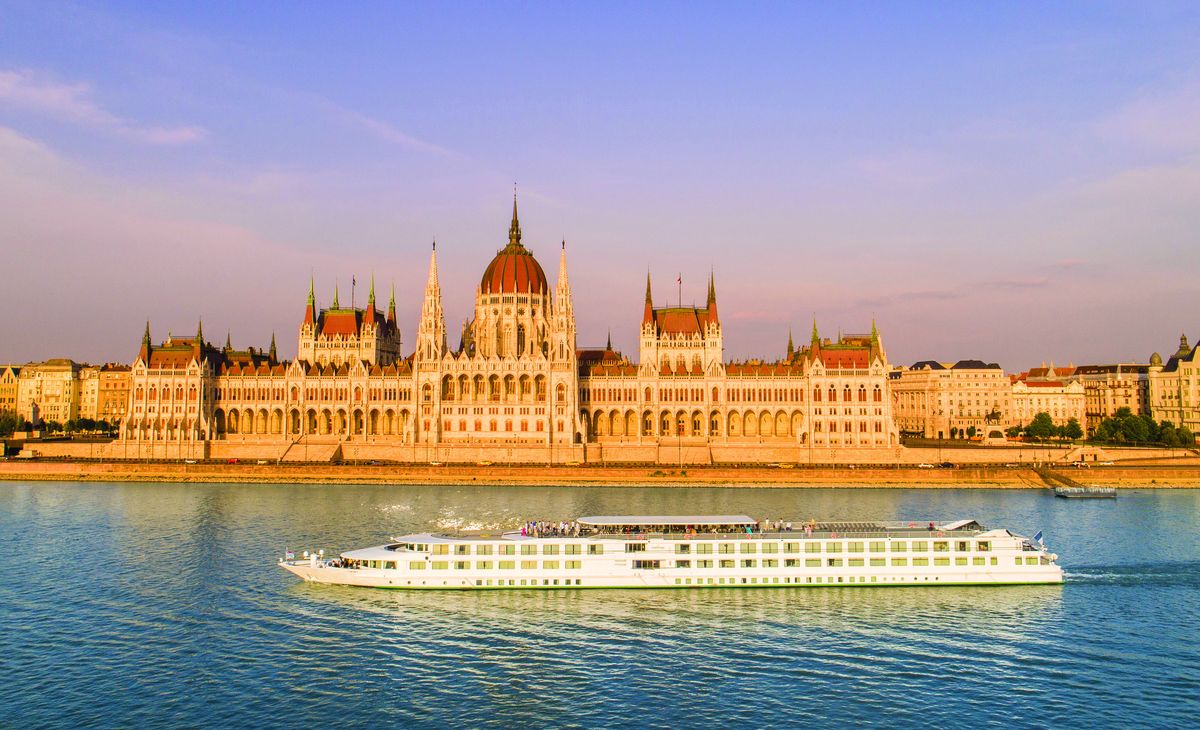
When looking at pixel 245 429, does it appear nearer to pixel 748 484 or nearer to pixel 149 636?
pixel 748 484

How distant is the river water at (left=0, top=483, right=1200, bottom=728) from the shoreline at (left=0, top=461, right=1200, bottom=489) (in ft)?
124

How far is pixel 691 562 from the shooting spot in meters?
49.5

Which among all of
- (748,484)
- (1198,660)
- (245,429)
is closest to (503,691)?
(1198,660)

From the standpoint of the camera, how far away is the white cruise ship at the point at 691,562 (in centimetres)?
4881

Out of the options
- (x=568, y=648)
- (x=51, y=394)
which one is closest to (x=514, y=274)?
(x=568, y=648)

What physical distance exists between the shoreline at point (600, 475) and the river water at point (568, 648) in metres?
37.7

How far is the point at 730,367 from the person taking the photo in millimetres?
125500

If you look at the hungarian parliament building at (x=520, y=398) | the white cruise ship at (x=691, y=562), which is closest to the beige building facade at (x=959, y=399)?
the hungarian parliament building at (x=520, y=398)

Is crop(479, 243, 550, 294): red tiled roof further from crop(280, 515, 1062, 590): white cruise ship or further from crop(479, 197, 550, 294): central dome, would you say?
crop(280, 515, 1062, 590): white cruise ship

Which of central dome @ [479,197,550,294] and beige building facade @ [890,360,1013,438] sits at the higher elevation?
central dome @ [479,197,550,294]

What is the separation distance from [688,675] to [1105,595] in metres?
25.1

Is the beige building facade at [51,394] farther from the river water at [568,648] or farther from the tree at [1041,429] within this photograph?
the tree at [1041,429]

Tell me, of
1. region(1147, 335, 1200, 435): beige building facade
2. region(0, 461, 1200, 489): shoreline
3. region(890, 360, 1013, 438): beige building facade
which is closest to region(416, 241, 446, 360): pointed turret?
region(0, 461, 1200, 489): shoreline

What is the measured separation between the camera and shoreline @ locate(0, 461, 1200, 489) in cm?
9900
